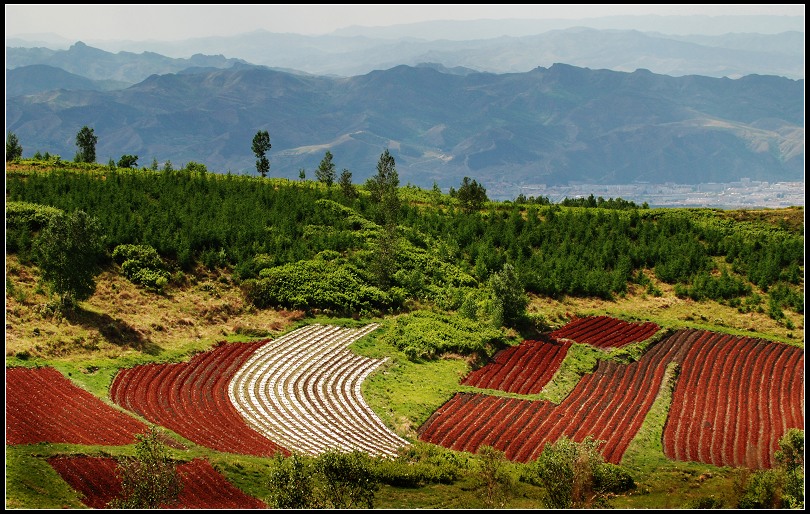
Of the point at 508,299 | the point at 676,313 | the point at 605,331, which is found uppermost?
the point at 508,299

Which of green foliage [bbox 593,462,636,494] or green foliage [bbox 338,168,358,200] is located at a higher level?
green foliage [bbox 338,168,358,200]

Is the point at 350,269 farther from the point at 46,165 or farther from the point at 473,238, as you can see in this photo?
the point at 46,165

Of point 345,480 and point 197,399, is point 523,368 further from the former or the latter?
point 345,480

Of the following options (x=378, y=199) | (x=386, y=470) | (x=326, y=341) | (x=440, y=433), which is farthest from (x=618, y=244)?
(x=386, y=470)

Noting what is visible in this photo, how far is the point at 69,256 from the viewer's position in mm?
39656

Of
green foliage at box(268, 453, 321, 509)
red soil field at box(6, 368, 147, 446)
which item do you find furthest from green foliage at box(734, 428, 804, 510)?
red soil field at box(6, 368, 147, 446)

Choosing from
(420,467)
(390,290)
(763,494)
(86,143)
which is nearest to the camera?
(763,494)

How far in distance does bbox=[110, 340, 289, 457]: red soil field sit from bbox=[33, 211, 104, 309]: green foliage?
6698mm

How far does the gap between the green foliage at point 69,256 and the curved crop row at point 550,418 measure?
20038mm

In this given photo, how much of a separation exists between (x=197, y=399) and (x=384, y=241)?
22758 mm

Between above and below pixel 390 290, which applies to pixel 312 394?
below

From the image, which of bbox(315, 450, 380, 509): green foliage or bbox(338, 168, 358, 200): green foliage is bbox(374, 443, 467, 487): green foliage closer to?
bbox(315, 450, 380, 509): green foliage

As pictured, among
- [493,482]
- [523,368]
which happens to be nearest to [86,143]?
[523,368]

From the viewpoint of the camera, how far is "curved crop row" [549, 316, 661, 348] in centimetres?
4778
